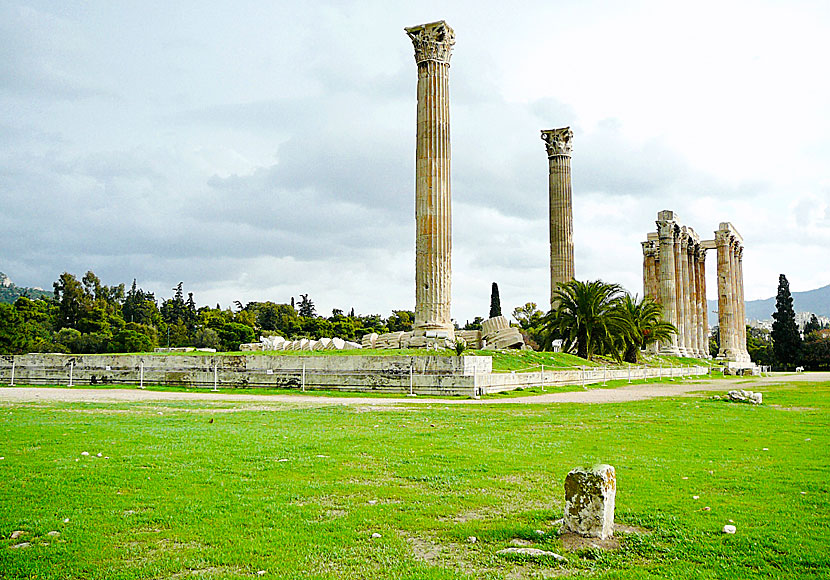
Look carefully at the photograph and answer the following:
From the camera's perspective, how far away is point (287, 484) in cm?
824

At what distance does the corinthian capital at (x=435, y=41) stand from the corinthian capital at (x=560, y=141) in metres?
21.1

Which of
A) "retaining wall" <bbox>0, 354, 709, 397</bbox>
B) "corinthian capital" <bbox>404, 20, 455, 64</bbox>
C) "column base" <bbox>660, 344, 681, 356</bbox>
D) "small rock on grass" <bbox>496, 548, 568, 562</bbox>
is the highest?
"corinthian capital" <bbox>404, 20, 455, 64</bbox>

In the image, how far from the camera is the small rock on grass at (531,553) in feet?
18.1

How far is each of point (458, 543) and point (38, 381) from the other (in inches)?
1224

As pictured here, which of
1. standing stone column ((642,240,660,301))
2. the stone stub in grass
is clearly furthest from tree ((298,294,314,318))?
the stone stub in grass

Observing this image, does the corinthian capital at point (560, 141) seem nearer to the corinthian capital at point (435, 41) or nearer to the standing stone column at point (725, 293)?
the corinthian capital at point (435, 41)

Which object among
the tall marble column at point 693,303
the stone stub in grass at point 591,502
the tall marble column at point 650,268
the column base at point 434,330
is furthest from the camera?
the tall marble column at point 693,303

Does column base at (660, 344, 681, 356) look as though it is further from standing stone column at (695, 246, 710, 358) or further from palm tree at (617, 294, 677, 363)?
standing stone column at (695, 246, 710, 358)

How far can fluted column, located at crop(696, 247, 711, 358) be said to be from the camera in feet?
263

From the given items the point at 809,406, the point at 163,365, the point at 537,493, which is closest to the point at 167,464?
the point at 537,493

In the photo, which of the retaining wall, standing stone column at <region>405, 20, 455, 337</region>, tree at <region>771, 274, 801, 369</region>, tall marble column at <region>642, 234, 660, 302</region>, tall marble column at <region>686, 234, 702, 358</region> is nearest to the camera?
the retaining wall

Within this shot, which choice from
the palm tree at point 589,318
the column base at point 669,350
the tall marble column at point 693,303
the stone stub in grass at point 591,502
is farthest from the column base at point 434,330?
the tall marble column at point 693,303

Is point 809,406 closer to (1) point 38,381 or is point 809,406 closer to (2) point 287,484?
(2) point 287,484

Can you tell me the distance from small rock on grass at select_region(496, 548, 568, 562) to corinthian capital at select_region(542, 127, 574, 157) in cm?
5175
